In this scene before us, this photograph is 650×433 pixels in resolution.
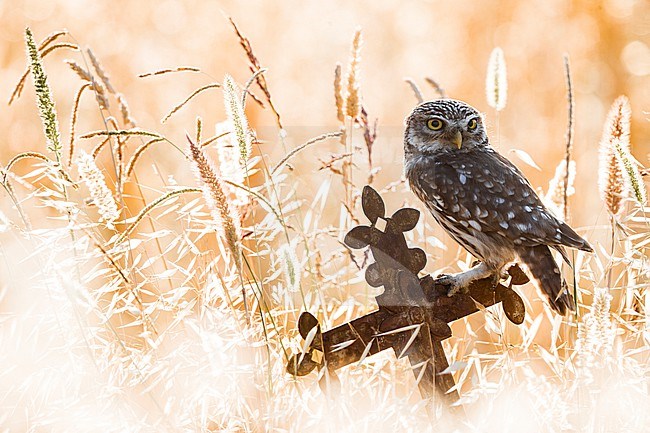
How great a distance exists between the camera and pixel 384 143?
1646mm

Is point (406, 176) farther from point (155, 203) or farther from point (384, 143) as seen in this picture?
point (384, 143)

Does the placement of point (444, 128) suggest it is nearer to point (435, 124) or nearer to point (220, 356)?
point (435, 124)

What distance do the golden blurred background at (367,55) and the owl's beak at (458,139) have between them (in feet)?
3.15

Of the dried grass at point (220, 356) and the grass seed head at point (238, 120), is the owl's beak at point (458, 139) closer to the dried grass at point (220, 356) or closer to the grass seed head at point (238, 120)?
the dried grass at point (220, 356)

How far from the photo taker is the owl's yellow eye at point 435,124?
1.00 metres

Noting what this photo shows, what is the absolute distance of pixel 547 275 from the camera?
82 cm

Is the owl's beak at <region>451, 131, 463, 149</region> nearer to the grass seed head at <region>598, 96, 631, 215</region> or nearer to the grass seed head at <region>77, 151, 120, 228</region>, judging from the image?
the grass seed head at <region>598, 96, 631, 215</region>

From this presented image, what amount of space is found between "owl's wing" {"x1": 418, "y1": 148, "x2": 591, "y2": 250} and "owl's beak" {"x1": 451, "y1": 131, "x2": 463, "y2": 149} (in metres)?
0.02

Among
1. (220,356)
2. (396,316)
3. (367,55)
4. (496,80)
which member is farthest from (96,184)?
(367,55)

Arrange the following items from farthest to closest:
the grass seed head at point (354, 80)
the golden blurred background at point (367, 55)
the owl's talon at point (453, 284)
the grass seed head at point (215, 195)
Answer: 1. the golden blurred background at point (367, 55)
2. the grass seed head at point (354, 80)
3. the owl's talon at point (453, 284)
4. the grass seed head at point (215, 195)

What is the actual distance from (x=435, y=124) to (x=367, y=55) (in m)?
1.12

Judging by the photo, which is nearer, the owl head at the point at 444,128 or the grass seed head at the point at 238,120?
the grass seed head at the point at 238,120

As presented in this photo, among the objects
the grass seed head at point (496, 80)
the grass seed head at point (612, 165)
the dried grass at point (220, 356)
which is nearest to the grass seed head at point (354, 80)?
the dried grass at point (220, 356)

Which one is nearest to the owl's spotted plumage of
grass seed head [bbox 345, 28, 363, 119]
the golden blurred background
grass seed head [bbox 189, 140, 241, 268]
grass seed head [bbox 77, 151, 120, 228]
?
grass seed head [bbox 345, 28, 363, 119]
